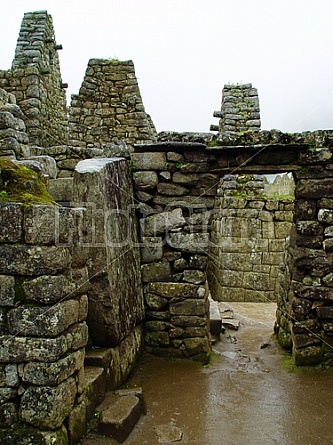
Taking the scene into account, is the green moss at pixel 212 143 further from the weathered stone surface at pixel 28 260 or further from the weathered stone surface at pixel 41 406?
the weathered stone surface at pixel 41 406

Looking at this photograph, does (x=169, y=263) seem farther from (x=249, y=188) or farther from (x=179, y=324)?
(x=249, y=188)

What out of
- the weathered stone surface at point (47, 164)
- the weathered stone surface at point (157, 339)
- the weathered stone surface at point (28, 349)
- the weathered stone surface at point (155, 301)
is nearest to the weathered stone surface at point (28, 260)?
the weathered stone surface at point (28, 349)

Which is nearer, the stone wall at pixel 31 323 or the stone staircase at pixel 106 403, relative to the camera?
the stone wall at pixel 31 323

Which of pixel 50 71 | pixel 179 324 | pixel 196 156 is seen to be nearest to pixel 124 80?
pixel 50 71

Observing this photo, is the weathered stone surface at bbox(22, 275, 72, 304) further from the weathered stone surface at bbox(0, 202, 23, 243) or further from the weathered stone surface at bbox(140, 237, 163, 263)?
the weathered stone surface at bbox(140, 237, 163, 263)

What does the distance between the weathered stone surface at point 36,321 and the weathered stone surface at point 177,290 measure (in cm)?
290

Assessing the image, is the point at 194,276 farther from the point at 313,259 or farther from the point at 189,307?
the point at 313,259

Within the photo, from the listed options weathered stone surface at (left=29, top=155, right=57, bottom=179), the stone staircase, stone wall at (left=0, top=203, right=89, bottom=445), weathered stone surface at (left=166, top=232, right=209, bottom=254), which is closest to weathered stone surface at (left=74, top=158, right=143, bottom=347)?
the stone staircase

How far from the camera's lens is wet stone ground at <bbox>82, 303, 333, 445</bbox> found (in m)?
3.99

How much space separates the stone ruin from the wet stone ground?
13.0 inches

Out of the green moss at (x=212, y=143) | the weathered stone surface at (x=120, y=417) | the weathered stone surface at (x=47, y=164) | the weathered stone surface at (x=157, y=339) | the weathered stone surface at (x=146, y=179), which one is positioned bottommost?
the weathered stone surface at (x=120, y=417)

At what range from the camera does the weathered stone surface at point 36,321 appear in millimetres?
3043

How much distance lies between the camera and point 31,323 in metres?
3.06

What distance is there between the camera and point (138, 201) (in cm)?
599
